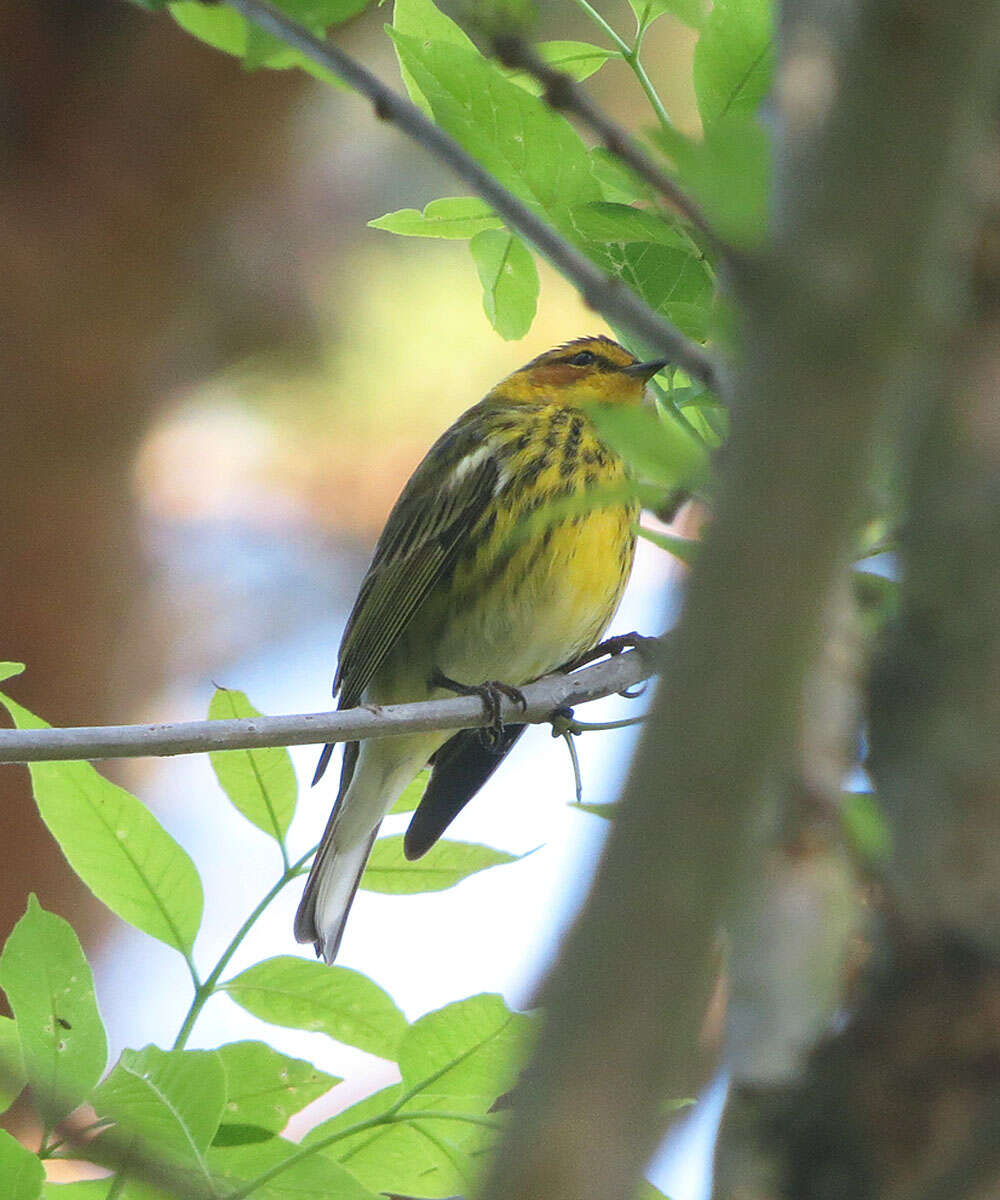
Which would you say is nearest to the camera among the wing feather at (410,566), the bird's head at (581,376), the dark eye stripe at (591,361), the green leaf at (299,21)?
the green leaf at (299,21)

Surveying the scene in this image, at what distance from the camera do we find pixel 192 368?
6.66 meters

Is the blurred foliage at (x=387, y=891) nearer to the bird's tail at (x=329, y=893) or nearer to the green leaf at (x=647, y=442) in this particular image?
the green leaf at (x=647, y=442)

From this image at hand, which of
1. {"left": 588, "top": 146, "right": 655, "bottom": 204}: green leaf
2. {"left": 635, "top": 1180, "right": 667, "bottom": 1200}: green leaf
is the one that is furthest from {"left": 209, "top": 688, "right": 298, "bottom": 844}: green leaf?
{"left": 588, "top": 146, "right": 655, "bottom": 204}: green leaf

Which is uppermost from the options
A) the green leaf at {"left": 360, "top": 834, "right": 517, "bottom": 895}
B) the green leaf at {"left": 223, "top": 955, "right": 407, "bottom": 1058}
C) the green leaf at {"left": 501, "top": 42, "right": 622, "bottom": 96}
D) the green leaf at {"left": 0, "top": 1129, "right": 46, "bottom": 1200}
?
the green leaf at {"left": 501, "top": 42, "right": 622, "bottom": 96}

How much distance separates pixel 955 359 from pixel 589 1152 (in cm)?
39

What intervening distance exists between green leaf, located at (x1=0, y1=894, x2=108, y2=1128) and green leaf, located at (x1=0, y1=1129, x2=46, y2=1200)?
0.44 ft

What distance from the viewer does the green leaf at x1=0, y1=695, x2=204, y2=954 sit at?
1607 millimetres

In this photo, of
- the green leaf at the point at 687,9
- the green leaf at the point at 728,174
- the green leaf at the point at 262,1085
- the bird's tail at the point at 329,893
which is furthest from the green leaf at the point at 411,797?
the green leaf at the point at 728,174

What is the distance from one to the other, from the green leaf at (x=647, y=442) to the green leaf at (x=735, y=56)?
2.38 feet

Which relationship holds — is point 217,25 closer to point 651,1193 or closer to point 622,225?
point 622,225

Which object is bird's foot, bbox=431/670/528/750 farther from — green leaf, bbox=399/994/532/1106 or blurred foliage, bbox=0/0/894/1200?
green leaf, bbox=399/994/532/1106

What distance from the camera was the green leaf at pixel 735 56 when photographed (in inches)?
57.1

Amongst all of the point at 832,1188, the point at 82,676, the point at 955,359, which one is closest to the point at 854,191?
the point at 955,359

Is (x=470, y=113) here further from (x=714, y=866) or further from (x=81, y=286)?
(x=81, y=286)
